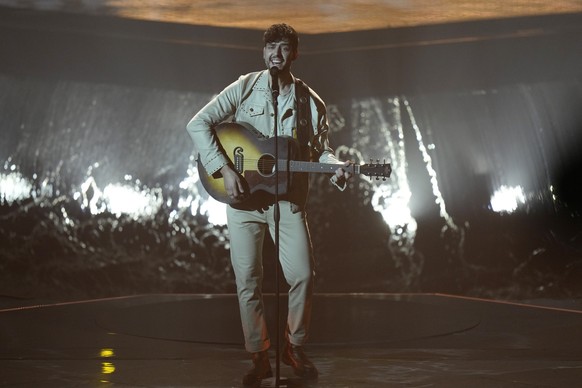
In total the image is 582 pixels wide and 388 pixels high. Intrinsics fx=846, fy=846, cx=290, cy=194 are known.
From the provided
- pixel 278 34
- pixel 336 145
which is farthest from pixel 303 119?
pixel 336 145

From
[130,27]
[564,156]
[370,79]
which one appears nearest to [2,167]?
[130,27]

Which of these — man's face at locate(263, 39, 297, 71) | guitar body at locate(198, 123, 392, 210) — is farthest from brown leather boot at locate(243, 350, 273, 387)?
man's face at locate(263, 39, 297, 71)

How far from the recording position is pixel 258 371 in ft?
11.1

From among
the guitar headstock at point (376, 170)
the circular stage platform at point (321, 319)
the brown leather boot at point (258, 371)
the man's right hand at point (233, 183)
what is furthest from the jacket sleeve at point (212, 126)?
the circular stage platform at point (321, 319)

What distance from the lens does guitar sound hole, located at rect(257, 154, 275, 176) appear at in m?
3.45

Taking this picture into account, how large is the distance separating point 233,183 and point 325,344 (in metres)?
1.26

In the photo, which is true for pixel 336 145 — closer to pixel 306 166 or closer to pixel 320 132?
pixel 320 132

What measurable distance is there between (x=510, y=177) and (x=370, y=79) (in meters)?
1.43

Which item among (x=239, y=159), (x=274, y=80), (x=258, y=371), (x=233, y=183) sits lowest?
(x=258, y=371)

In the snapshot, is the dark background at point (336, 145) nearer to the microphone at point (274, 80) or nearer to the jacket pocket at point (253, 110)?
the jacket pocket at point (253, 110)

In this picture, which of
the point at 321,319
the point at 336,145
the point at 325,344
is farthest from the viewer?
the point at 336,145

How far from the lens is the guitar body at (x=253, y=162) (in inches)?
134

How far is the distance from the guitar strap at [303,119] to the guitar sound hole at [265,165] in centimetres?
14

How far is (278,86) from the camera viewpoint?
329cm
